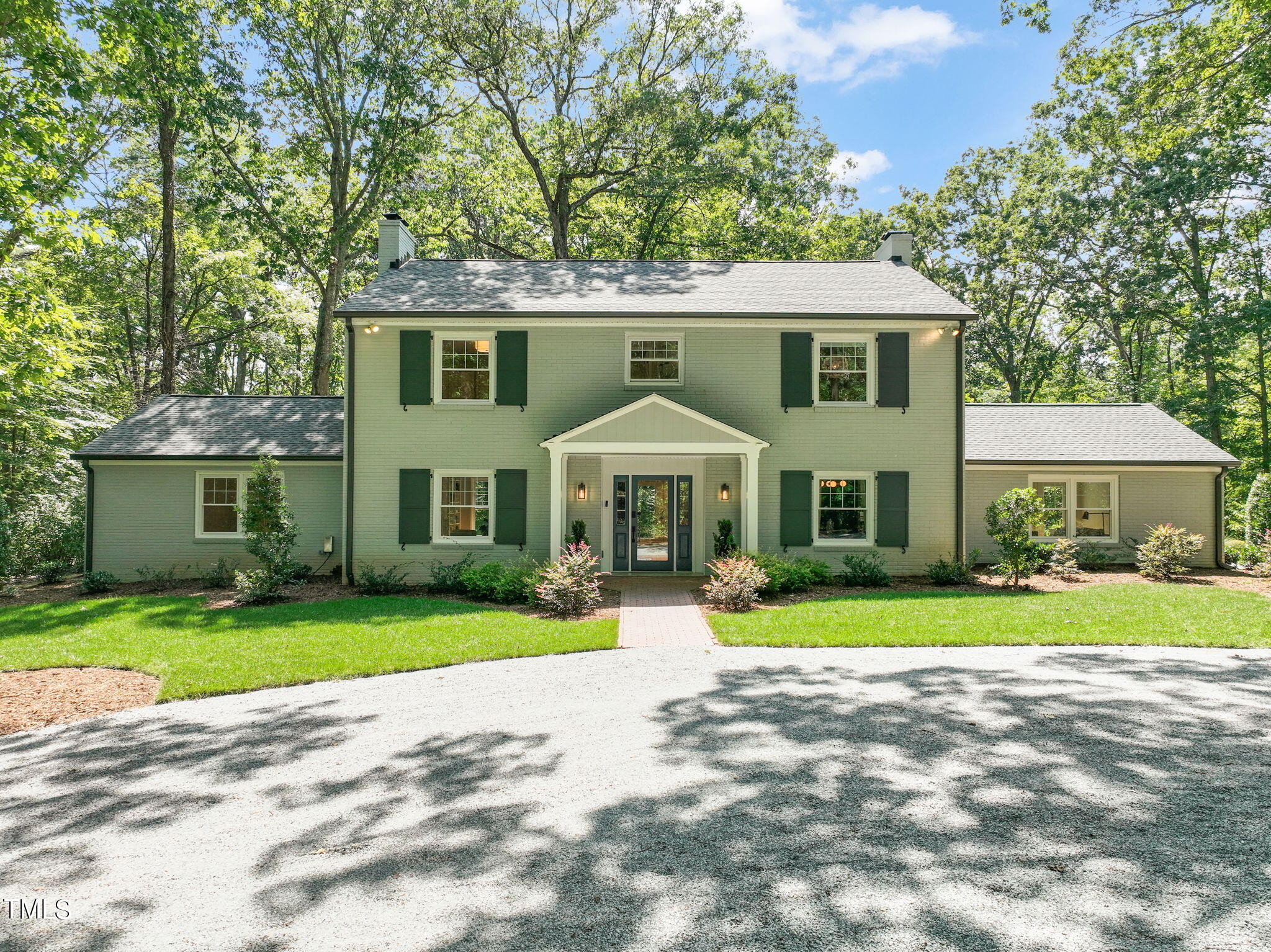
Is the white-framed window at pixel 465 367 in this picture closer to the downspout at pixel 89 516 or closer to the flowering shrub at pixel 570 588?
Result: the flowering shrub at pixel 570 588

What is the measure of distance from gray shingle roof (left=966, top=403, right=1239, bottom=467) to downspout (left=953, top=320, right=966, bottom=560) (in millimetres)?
2101

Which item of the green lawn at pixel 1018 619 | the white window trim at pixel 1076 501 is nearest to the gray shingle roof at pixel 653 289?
the white window trim at pixel 1076 501

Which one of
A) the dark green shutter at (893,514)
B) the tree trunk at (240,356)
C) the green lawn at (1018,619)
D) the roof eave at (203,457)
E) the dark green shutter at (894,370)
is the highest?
the tree trunk at (240,356)

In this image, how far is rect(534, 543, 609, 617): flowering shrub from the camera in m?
10.4

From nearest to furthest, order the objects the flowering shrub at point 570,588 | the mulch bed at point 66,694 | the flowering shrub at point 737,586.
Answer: the mulch bed at point 66,694, the flowering shrub at point 570,588, the flowering shrub at point 737,586

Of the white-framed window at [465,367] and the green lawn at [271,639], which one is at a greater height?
the white-framed window at [465,367]

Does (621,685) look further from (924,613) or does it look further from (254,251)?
(254,251)

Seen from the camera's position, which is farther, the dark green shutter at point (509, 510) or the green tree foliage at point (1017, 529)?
the dark green shutter at point (509, 510)

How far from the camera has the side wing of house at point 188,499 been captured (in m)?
13.9

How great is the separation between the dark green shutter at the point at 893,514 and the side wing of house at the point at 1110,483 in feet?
9.29

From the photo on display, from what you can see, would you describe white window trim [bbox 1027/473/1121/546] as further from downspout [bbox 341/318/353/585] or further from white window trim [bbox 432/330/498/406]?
downspout [bbox 341/318/353/585]

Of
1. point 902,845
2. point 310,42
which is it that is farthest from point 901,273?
point 310,42

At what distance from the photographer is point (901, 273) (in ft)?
50.9

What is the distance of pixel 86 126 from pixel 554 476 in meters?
8.74
